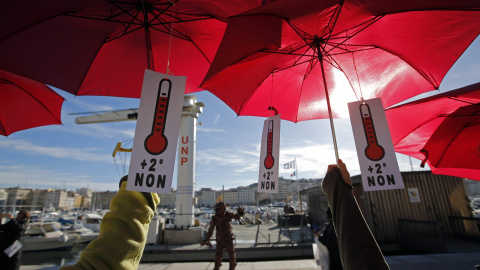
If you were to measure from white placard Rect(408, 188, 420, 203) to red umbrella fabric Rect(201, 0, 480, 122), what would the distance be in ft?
28.8

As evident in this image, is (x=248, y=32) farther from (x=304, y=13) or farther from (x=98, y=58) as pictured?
(x=98, y=58)

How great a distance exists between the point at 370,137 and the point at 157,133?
2288 millimetres

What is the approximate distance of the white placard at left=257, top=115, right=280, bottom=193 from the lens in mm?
3232

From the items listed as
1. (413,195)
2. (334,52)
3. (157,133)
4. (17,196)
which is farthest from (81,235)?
(17,196)

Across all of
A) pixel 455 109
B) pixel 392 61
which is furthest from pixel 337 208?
pixel 455 109

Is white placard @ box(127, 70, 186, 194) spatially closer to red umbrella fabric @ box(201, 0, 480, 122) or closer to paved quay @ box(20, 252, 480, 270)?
red umbrella fabric @ box(201, 0, 480, 122)

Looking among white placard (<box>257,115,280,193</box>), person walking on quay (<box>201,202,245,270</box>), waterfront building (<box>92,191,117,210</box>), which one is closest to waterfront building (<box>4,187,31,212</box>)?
waterfront building (<box>92,191,117,210</box>)

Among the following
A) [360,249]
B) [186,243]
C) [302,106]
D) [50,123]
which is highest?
[302,106]

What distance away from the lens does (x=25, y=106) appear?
369 cm

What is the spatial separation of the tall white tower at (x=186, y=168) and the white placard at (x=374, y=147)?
1070 centimetres

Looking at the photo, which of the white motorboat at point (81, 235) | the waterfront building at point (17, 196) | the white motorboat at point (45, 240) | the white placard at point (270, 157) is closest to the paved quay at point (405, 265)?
the white placard at point (270, 157)

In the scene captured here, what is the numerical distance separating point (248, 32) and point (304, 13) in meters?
0.61

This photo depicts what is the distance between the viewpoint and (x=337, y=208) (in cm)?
105

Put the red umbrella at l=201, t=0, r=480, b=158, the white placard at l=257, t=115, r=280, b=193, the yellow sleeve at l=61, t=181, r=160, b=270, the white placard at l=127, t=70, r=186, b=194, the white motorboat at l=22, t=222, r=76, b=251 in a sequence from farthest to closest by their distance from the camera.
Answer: the white motorboat at l=22, t=222, r=76, b=251
the white placard at l=257, t=115, r=280, b=193
the red umbrella at l=201, t=0, r=480, b=158
the white placard at l=127, t=70, r=186, b=194
the yellow sleeve at l=61, t=181, r=160, b=270
